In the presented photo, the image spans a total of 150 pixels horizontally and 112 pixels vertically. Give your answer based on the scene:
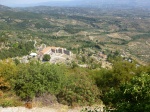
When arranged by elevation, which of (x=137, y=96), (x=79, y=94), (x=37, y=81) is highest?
(x=137, y=96)

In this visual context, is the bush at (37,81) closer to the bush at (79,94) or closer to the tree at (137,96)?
the bush at (79,94)

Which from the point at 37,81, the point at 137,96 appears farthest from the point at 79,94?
the point at 137,96

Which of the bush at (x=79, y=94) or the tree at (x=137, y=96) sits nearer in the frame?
the tree at (x=137, y=96)

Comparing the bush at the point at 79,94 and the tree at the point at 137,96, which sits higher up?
the tree at the point at 137,96

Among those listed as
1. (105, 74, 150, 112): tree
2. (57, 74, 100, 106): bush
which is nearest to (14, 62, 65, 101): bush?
(57, 74, 100, 106): bush

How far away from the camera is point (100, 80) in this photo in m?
18.5

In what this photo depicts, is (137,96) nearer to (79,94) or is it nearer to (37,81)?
(79,94)

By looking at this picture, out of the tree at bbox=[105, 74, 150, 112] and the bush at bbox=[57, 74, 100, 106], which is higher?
the tree at bbox=[105, 74, 150, 112]

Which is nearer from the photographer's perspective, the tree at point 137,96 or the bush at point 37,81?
the tree at point 137,96

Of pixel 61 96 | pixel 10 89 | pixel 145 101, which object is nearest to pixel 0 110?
pixel 10 89

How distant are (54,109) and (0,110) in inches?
132

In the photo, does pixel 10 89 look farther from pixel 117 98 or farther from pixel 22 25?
pixel 22 25

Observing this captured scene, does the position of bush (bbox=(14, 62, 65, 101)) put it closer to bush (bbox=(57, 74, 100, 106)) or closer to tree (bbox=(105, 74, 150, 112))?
bush (bbox=(57, 74, 100, 106))

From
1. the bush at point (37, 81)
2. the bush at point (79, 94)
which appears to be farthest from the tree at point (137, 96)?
the bush at point (37, 81)
